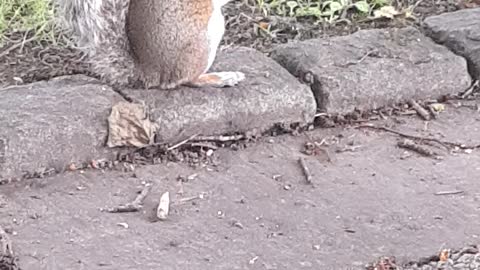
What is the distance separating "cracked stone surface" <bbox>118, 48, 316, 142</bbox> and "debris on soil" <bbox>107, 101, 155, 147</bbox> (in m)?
0.04

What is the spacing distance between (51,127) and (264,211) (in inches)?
31.1

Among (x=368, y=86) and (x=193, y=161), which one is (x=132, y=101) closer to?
(x=193, y=161)

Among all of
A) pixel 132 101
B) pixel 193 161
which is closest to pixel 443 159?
pixel 193 161

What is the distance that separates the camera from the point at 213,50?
13.3 feet

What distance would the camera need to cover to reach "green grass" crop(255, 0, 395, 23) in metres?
4.92

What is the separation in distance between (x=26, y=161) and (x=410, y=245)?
130 cm

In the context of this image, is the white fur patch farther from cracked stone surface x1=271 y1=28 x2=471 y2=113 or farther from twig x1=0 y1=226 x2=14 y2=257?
twig x1=0 y1=226 x2=14 y2=257

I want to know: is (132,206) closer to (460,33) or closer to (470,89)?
(470,89)

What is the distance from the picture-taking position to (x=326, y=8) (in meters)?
4.99

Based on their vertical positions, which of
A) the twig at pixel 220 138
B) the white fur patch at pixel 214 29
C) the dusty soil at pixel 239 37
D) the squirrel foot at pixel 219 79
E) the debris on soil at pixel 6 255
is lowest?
the twig at pixel 220 138

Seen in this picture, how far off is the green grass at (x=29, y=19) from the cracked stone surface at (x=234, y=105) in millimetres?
858

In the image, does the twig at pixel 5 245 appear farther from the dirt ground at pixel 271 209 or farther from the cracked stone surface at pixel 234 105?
the cracked stone surface at pixel 234 105

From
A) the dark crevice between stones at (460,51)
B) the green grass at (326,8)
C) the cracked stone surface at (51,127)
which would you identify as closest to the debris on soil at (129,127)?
the cracked stone surface at (51,127)

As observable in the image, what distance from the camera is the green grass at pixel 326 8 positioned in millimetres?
4918
